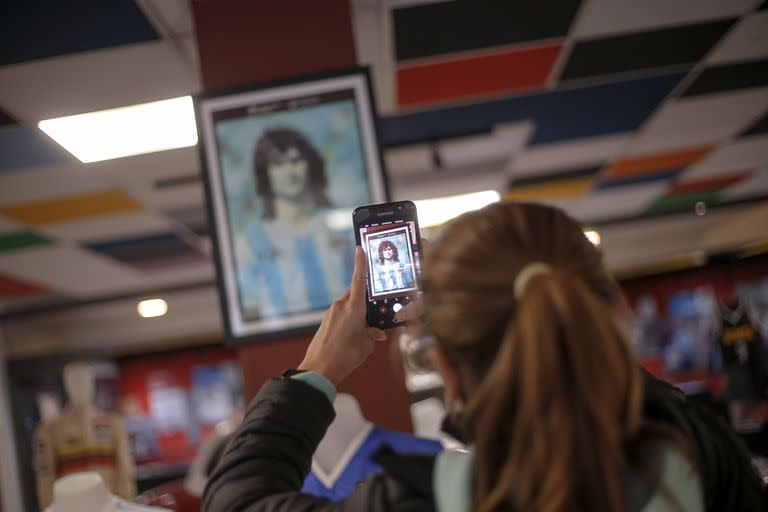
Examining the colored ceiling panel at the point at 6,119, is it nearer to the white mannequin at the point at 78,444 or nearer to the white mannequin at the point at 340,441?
the white mannequin at the point at 78,444

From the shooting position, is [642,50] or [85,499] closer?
[85,499]

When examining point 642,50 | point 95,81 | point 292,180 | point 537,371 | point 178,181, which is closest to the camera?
point 537,371

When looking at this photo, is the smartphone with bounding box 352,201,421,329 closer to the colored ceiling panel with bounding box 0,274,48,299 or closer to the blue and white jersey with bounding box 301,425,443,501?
the blue and white jersey with bounding box 301,425,443,501

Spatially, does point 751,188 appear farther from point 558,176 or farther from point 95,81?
point 95,81

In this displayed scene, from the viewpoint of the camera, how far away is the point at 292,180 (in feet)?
6.83

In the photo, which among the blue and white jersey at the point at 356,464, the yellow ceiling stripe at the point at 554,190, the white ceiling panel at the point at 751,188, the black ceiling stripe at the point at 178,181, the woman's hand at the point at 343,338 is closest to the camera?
the woman's hand at the point at 343,338

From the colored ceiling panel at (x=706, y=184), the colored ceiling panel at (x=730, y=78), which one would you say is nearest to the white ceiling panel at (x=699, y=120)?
the colored ceiling panel at (x=730, y=78)

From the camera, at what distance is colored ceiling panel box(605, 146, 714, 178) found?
6156mm

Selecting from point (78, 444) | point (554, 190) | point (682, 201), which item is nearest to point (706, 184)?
point (682, 201)

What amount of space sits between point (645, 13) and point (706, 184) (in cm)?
473

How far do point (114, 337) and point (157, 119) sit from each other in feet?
25.3

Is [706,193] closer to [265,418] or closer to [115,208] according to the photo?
[115,208]

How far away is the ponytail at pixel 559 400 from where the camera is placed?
69 cm

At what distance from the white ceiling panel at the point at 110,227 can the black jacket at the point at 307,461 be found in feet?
16.5
